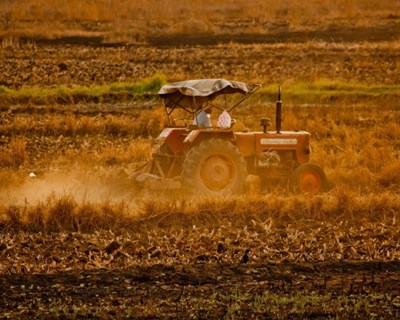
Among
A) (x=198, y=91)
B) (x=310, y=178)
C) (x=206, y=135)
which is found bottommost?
(x=310, y=178)

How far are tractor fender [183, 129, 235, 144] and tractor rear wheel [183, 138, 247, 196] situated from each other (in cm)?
11

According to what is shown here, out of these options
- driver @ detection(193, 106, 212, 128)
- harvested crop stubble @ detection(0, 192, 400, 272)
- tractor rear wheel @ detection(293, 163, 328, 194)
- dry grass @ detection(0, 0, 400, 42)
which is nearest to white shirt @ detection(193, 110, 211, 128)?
driver @ detection(193, 106, 212, 128)

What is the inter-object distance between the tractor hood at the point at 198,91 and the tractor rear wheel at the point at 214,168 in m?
0.72

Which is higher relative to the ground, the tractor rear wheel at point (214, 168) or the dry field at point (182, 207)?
the tractor rear wheel at point (214, 168)

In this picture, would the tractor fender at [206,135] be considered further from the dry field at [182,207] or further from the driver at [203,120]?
the dry field at [182,207]

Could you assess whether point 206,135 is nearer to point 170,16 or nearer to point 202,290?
point 202,290

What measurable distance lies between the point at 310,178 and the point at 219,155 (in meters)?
1.50

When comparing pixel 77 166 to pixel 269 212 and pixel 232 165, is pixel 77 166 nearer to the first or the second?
pixel 232 165

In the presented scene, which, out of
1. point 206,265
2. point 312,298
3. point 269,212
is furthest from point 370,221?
point 312,298

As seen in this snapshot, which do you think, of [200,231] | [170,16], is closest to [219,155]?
[200,231]

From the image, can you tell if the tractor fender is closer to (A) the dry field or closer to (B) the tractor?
(B) the tractor

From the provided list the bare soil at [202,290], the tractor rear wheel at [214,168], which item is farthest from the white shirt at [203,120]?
the bare soil at [202,290]

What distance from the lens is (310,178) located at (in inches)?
596

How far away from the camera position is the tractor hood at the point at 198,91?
14.6 meters
